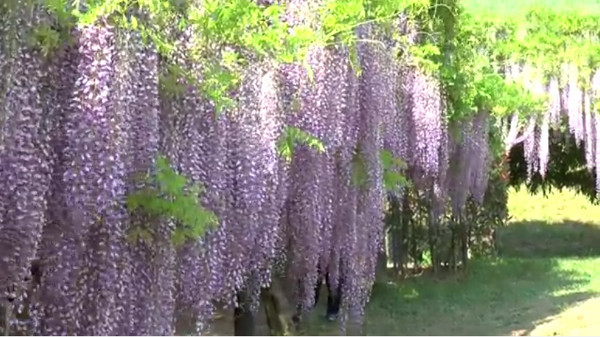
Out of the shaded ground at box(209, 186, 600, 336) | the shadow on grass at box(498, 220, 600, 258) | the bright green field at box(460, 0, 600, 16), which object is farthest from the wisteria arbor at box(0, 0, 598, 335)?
the shadow on grass at box(498, 220, 600, 258)

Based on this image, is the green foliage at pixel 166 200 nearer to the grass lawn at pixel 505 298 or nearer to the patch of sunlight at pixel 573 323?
the patch of sunlight at pixel 573 323

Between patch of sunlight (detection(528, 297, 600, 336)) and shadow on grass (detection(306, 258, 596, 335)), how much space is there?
17 cm

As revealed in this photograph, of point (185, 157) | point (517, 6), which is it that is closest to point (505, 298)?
point (517, 6)

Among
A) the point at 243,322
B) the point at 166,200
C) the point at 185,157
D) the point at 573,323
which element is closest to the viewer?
the point at 166,200

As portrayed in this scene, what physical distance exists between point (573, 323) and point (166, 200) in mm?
7113

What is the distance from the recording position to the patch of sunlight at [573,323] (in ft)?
31.0

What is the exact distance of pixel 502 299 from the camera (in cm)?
1203

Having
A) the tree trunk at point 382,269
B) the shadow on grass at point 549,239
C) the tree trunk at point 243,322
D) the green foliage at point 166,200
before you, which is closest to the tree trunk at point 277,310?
the tree trunk at point 243,322

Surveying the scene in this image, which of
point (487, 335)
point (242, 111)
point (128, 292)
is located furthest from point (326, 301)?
point (128, 292)

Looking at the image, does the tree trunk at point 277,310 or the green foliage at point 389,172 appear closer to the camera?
the tree trunk at point 277,310

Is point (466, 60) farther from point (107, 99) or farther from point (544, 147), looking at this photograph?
point (107, 99)

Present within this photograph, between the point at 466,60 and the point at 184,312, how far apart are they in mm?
6262

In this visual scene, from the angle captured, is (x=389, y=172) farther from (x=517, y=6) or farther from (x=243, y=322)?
(x=517, y=6)

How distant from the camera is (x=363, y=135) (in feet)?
22.1
